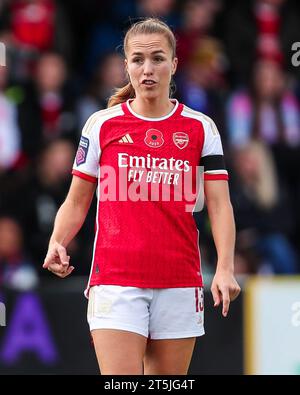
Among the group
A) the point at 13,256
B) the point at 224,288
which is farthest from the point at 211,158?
the point at 13,256

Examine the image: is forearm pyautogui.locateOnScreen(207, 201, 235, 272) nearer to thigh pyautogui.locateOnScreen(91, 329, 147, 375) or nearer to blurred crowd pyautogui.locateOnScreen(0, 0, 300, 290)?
thigh pyautogui.locateOnScreen(91, 329, 147, 375)

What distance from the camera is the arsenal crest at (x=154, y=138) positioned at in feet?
18.5

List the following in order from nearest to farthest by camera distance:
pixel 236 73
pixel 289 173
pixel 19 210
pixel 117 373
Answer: pixel 117 373 < pixel 19 210 < pixel 289 173 < pixel 236 73

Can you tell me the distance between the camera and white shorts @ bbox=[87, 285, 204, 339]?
5.50m

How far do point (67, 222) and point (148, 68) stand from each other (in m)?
0.90

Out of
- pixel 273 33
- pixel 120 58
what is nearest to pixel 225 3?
pixel 273 33

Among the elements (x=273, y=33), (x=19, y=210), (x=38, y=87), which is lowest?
(x=19, y=210)

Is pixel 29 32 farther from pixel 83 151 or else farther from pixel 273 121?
pixel 83 151

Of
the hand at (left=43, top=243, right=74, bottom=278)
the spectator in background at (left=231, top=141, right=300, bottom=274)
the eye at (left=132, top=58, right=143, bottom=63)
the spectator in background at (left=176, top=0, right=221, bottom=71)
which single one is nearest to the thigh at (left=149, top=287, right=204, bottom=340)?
the hand at (left=43, top=243, right=74, bottom=278)

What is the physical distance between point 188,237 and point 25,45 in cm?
605

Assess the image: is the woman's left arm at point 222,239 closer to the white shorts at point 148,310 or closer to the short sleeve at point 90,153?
the white shorts at point 148,310

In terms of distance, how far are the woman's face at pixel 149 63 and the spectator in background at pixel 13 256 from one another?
4405mm

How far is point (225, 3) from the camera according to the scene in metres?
13.2
